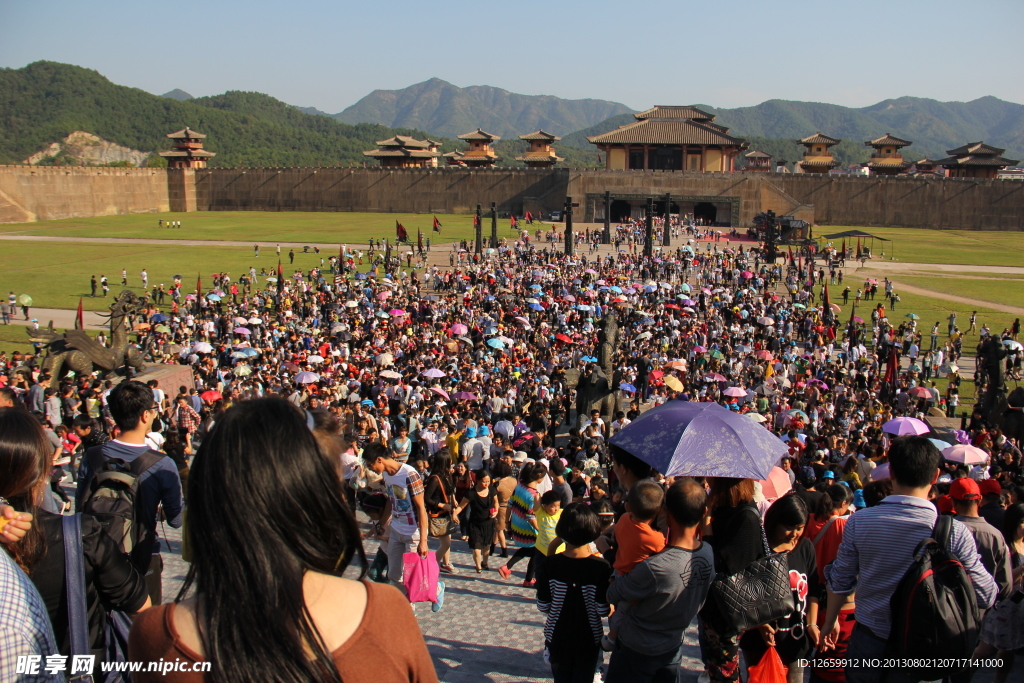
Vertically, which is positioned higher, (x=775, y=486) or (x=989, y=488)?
(x=775, y=486)

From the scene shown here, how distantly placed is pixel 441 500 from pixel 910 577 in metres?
4.11

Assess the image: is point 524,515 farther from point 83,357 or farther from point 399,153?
point 399,153

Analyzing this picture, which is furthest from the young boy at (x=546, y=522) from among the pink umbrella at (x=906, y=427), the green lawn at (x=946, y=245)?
the green lawn at (x=946, y=245)

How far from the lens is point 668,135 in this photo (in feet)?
219

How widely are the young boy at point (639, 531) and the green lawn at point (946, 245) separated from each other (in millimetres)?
44964

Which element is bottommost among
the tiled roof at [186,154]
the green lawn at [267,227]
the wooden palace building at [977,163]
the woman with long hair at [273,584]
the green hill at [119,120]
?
the woman with long hair at [273,584]

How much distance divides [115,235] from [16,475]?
56.9 meters

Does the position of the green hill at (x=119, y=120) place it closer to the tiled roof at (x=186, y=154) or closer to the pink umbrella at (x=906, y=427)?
the tiled roof at (x=186, y=154)

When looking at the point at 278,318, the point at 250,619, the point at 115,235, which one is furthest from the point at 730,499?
the point at 115,235

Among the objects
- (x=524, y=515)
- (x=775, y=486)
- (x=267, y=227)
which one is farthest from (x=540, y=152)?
(x=775, y=486)

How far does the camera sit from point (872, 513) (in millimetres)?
3635

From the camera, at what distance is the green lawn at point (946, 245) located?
1777 inches

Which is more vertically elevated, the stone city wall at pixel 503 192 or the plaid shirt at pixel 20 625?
the stone city wall at pixel 503 192

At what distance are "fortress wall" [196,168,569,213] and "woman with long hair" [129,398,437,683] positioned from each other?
6272 centimetres
